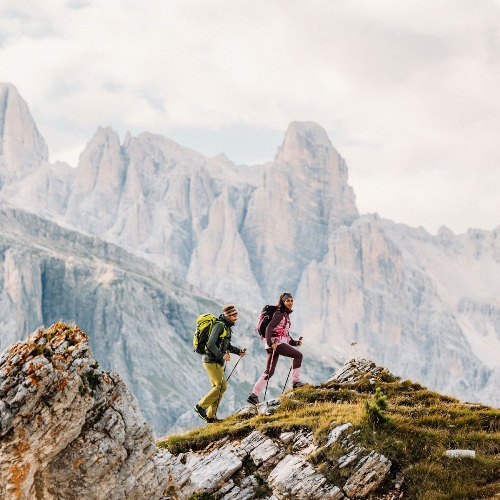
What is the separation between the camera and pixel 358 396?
21188 millimetres

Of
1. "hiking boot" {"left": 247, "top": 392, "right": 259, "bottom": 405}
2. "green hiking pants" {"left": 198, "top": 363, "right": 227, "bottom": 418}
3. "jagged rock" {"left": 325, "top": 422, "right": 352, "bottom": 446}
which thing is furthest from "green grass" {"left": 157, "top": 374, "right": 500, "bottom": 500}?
"hiking boot" {"left": 247, "top": 392, "right": 259, "bottom": 405}

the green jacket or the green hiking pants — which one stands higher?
the green jacket

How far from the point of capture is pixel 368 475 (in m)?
15.8

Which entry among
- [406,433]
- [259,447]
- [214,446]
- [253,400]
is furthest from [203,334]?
[406,433]

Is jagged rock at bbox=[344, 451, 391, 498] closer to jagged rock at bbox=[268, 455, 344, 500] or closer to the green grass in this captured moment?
the green grass

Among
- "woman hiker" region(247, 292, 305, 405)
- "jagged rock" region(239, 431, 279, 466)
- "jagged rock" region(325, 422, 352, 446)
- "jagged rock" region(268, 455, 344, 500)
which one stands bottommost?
"jagged rock" region(268, 455, 344, 500)

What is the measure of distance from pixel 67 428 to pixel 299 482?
584 centimetres

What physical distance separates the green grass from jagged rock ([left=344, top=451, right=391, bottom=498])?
0.70 ft

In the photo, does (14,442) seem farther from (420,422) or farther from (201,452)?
(420,422)

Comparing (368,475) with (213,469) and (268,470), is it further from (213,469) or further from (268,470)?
(213,469)

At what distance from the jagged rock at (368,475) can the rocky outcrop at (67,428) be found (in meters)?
4.54

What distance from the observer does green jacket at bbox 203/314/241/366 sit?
21.2 m

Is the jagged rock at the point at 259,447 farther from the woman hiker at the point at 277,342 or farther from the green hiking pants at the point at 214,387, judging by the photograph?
the woman hiker at the point at 277,342

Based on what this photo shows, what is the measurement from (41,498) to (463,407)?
1216 centimetres
